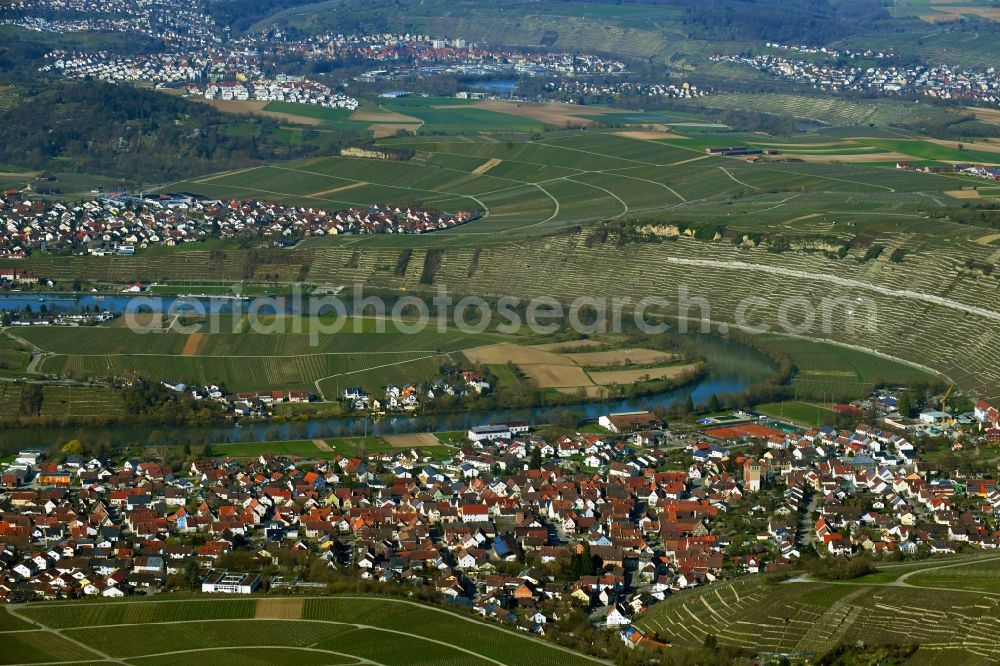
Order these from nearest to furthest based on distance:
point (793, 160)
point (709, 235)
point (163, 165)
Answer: point (709, 235) → point (793, 160) → point (163, 165)

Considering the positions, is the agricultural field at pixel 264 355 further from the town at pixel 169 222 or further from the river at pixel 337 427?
the town at pixel 169 222

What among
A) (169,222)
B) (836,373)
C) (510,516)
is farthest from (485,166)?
(510,516)

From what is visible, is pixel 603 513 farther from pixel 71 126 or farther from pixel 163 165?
pixel 71 126

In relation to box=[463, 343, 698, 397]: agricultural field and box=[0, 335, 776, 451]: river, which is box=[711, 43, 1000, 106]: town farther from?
box=[0, 335, 776, 451]: river

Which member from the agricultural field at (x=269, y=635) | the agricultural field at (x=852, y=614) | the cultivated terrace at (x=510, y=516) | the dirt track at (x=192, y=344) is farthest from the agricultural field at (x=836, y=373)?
the agricultural field at (x=269, y=635)

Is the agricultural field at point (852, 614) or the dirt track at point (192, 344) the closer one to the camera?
the agricultural field at point (852, 614)

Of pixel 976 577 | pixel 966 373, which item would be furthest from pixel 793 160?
pixel 976 577
